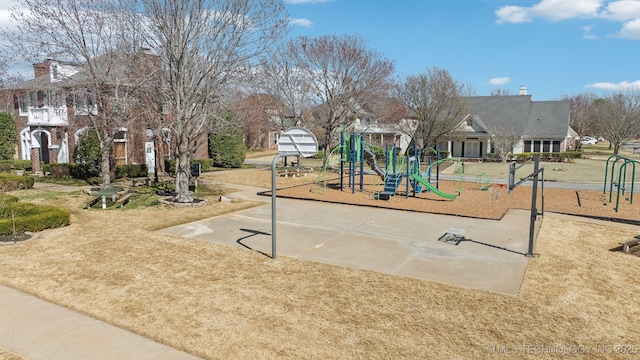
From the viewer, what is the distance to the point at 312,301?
A: 734cm

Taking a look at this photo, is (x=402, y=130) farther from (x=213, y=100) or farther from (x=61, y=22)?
(x=61, y=22)

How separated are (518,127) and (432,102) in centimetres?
1882

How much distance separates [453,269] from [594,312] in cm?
269

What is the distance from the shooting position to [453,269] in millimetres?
9094

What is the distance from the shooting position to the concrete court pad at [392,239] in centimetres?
904

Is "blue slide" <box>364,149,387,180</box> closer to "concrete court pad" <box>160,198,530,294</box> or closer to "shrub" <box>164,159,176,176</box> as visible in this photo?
"concrete court pad" <box>160,198,530,294</box>

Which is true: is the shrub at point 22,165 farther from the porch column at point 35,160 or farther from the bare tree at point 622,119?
the bare tree at point 622,119

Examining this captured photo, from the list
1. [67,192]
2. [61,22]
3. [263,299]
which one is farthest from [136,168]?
[263,299]

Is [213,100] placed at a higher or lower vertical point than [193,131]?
higher

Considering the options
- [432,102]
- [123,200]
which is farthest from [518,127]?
[123,200]

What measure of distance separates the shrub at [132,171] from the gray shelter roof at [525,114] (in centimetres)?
3741

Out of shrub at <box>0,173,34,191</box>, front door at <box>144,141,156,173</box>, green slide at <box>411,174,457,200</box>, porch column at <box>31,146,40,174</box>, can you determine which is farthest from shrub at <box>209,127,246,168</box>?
green slide at <box>411,174,457,200</box>

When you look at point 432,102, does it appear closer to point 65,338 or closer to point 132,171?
point 132,171

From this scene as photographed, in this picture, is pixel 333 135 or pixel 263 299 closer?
pixel 263 299
